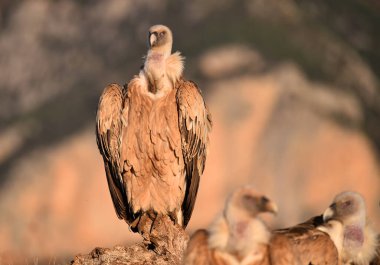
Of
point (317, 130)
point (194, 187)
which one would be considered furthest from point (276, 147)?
point (194, 187)

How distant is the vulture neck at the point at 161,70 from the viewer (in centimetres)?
1081

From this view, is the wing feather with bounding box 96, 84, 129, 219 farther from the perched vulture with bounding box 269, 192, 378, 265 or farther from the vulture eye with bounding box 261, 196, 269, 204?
the vulture eye with bounding box 261, 196, 269, 204

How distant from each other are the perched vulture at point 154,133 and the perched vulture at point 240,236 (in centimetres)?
302

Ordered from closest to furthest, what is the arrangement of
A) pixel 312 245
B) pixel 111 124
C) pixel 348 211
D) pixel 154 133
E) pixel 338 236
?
pixel 312 245, pixel 338 236, pixel 348 211, pixel 154 133, pixel 111 124

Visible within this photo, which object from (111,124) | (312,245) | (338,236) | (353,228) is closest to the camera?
(312,245)

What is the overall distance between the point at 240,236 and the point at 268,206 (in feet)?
0.77

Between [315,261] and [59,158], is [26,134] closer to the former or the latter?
[59,158]

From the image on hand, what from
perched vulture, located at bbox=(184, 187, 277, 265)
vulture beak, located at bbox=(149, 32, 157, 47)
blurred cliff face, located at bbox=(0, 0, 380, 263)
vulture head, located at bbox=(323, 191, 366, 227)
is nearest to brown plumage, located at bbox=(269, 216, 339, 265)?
vulture head, located at bbox=(323, 191, 366, 227)

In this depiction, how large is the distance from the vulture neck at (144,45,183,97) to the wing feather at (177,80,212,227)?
0.09m

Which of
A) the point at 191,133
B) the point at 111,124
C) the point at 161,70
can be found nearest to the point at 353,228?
the point at 191,133

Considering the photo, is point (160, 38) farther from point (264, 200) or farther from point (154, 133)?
point (264, 200)

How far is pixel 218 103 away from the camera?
798 inches

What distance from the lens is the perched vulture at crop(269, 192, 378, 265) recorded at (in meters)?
8.69

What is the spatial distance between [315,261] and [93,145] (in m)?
12.0
